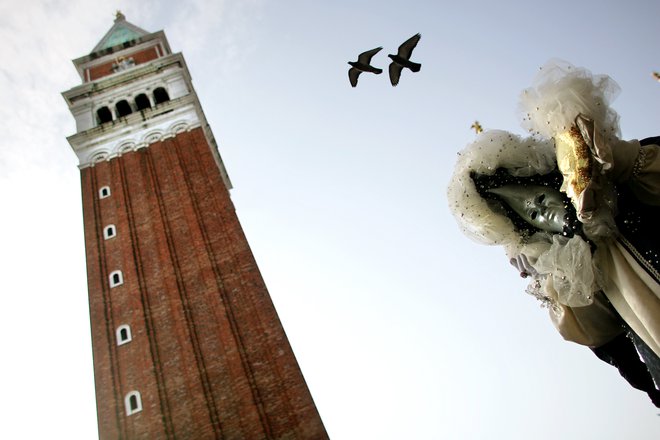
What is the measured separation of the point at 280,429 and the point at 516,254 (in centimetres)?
1025

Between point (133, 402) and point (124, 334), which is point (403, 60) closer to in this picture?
point (133, 402)

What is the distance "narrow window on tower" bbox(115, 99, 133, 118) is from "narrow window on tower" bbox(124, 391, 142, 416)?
42.6ft

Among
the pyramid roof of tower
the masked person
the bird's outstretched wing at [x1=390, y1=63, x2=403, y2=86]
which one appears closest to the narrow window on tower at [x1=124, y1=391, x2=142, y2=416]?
the bird's outstretched wing at [x1=390, y1=63, x2=403, y2=86]

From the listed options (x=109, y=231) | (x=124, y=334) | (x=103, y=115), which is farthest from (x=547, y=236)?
(x=103, y=115)

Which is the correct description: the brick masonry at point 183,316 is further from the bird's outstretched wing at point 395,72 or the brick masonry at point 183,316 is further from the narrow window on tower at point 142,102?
the bird's outstretched wing at point 395,72

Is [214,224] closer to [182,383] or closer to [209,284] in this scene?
[209,284]

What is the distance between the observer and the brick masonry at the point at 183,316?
42.6ft

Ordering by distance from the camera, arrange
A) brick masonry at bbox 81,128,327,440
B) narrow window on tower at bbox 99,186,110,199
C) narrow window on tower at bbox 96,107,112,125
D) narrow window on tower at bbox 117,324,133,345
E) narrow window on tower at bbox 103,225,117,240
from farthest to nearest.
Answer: narrow window on tower at bbox 96,107,112,125
narrow window on tower at bbox 99,186,110,199
narrow window on tower at bbox 103,225,117,240
narrow window on tower at bbox 117,324,133,345
brick masonry at bbox 81,128,327,440

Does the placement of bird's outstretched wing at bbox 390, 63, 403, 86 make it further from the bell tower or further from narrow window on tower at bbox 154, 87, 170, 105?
narrow window on tower at bbox 154, 87, 170, 105

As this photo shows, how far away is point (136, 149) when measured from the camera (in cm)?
2091

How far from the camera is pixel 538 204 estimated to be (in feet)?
11.0

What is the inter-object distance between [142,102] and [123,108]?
0.80 m

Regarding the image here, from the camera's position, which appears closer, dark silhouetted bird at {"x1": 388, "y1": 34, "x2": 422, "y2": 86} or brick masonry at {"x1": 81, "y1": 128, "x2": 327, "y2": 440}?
dark silhouetted bird at {"x1": 388, "y1": 34, "x2": 422, "y2": 86}

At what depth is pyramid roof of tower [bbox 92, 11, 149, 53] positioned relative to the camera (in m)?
28.1
